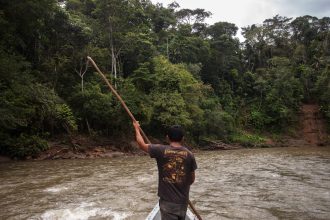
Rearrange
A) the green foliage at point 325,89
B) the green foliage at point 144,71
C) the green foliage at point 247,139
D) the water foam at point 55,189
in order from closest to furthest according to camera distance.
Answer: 1. the water foam at point 55,189
2. the green foliage at point 144,71
3. the green foliage at point 247,139
4. the green foliage at point 325,89

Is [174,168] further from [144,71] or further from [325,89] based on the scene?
[325,89]

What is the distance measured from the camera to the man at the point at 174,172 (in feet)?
14.8

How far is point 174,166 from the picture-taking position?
14.8ft

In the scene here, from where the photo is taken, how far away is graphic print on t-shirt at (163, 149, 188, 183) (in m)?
4.49

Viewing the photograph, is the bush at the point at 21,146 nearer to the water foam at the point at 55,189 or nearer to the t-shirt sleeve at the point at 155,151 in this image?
the water foam at the point at 55,189

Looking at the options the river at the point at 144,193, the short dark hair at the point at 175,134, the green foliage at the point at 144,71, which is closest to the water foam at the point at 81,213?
the river at the point at 144,193

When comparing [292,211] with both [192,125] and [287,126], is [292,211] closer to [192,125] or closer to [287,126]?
[192,125]

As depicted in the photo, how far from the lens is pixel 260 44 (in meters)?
56.2

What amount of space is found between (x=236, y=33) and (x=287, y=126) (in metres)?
17.1

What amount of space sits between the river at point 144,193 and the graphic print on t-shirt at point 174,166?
4033mm

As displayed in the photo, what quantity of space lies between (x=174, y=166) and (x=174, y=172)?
77 millimetres

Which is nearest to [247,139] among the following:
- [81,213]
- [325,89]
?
[325,89]

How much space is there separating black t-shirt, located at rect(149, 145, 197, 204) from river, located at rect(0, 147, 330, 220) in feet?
13.0

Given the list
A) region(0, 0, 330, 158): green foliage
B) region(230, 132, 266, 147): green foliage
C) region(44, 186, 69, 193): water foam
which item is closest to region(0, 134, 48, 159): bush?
region(0, 0, 330, 158): green foliage
